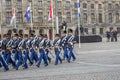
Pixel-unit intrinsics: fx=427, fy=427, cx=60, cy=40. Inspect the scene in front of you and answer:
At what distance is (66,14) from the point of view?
8088 cm

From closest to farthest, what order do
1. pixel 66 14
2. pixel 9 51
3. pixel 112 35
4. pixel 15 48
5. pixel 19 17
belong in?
pixel 9 51 < pixel 15 48 < pixel 112 35 < pixel 19 17 < pixel 66 14

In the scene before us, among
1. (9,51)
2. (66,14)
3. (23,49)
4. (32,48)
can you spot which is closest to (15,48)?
(23,49)

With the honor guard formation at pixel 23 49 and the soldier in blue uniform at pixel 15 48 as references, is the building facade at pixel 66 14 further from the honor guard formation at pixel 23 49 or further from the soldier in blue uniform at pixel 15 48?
the soldier in blue uniform at pixel 15 48

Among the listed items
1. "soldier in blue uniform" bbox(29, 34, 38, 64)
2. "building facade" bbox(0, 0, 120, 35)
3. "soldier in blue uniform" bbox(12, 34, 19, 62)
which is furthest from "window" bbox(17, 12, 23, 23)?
"soldier in blue uniform" bbox(12, 34, 19, 62)

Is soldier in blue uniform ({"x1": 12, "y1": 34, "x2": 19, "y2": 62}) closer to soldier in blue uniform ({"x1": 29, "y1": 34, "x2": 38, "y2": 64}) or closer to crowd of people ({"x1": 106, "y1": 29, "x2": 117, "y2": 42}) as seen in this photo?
soldier in blue uniform ({"x1": 29, "y1": 34, "x2": 38, "y2": 64})

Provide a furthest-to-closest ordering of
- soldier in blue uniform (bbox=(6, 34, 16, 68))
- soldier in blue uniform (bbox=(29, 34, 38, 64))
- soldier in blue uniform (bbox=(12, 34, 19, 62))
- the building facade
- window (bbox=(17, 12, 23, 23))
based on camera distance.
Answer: window (bbox=(17, 12, 23, 23)), the building facade, soldier in blue uniform (bbox=(29, 34, 38, 64)), soldier in blue uniform (bbox=(12, 34, 19, 62)), soldier in blue uniform (bbox=(6, 34, 16, 68))

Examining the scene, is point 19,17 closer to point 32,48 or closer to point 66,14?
point 66,14

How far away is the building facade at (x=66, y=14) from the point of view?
2926 inches

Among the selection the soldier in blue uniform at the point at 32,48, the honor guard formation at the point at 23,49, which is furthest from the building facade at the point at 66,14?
the honor guard formation at the point at 23,49

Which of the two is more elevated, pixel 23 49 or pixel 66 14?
pixel 23 49

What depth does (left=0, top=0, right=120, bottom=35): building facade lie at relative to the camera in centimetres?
7431

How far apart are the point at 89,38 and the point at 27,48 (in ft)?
106

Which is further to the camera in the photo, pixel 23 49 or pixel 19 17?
pixel 19 17

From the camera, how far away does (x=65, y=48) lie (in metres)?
25.1
